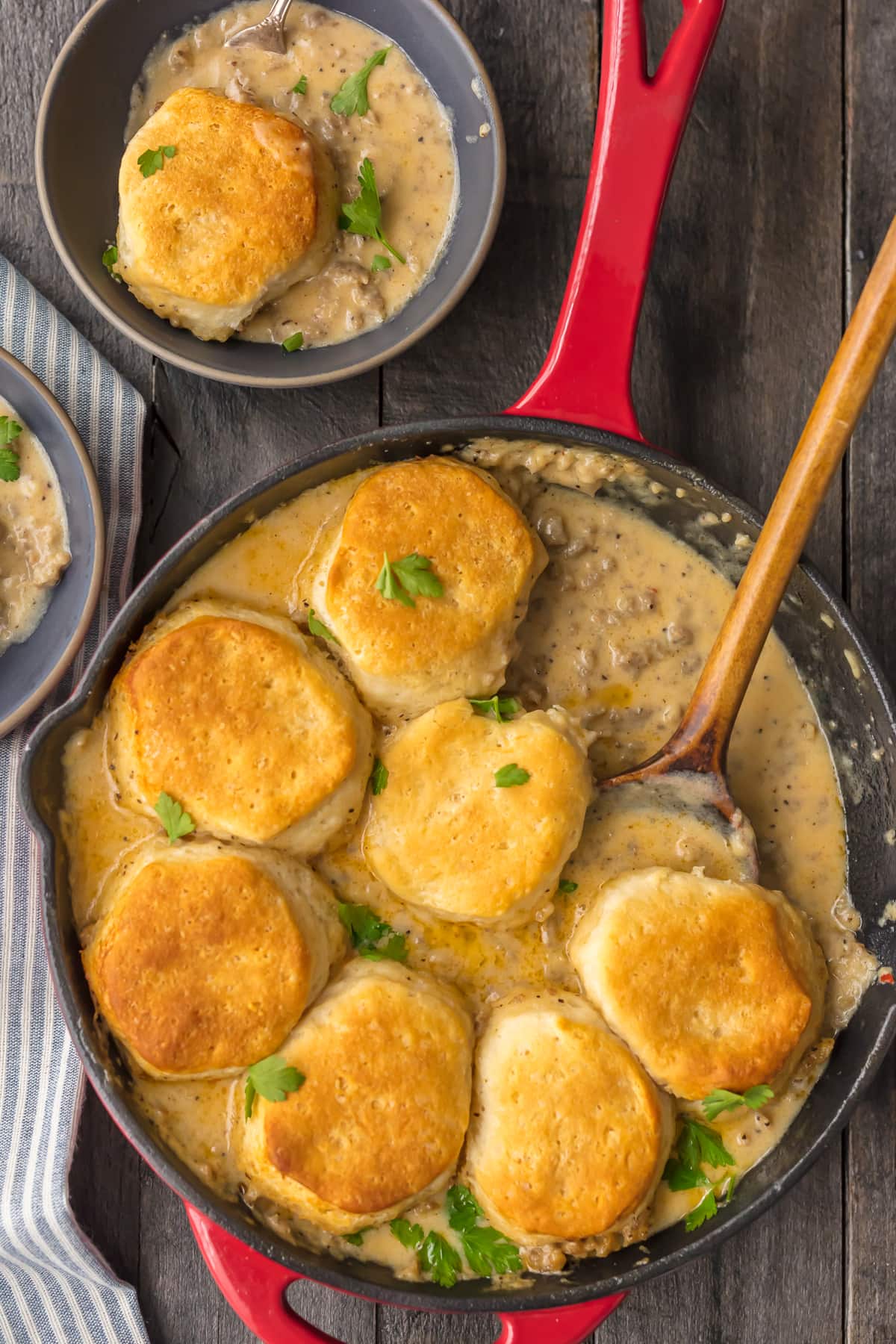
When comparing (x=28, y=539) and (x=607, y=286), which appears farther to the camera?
(x=28, y=539)

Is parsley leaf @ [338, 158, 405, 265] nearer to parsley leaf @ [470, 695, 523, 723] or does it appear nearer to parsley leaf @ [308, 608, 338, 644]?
parsley leaf @ [308, 608, 338, 644]

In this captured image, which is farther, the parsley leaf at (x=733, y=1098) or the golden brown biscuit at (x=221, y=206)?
the golden brown biscuit at (x=221, y=206)

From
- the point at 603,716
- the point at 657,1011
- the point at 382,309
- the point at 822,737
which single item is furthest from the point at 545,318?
the point at 657,1011

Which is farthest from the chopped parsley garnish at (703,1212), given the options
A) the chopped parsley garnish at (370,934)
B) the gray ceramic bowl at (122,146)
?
the gray ceramic bowl at (122,146)

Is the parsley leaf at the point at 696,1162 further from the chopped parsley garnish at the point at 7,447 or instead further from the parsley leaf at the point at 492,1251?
the chopped parsley garnish at the point at 7,447

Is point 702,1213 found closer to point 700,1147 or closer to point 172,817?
point 700,1147

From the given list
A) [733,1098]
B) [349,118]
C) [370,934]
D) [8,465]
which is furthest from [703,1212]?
[349,118]

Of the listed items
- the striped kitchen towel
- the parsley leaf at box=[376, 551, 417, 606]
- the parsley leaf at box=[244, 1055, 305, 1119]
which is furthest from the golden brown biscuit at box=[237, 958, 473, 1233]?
the parsley leaf at box=[376, 551, 417, 606]
